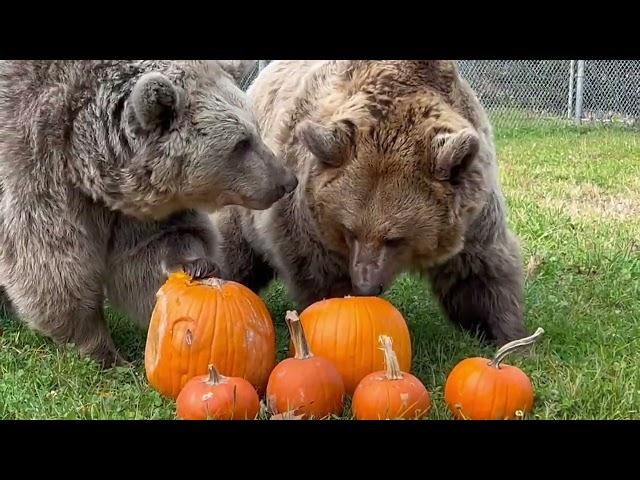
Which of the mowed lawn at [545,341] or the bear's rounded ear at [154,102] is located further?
the bear's rounded ear at [154,102]

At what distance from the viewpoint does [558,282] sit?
251 inches

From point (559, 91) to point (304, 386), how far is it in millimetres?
14895

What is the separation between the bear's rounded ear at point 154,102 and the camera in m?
4.13

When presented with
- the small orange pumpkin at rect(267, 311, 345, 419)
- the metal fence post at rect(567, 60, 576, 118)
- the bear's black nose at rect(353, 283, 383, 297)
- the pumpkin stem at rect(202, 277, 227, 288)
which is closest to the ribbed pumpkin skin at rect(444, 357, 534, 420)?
the small orange pumpkin at rect(267, 311, 345, 419)

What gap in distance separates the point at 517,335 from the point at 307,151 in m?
1.75

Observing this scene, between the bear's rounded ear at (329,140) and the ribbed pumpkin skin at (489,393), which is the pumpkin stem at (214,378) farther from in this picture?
the bear's rounded ear at (329,140)

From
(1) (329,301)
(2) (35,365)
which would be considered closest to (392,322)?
(1) (329,301)

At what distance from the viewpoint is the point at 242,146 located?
4.48 m

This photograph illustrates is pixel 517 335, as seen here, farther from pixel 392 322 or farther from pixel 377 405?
pixel 377 405

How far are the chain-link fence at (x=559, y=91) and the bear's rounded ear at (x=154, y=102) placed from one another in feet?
41.9

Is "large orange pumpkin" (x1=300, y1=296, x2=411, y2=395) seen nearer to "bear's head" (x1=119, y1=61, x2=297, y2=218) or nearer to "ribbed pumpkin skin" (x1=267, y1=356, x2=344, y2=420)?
"ribbed pumpkin skin" (x1=267, y1=356, x2=344, y2=420)

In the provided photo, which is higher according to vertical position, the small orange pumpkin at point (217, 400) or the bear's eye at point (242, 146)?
the bear's eye at point (242, 146)

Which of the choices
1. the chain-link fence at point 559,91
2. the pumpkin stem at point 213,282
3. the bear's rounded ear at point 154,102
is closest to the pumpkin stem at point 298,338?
the pumpkin stem at point 213,282

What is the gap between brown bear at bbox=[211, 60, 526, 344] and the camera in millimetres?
4254
